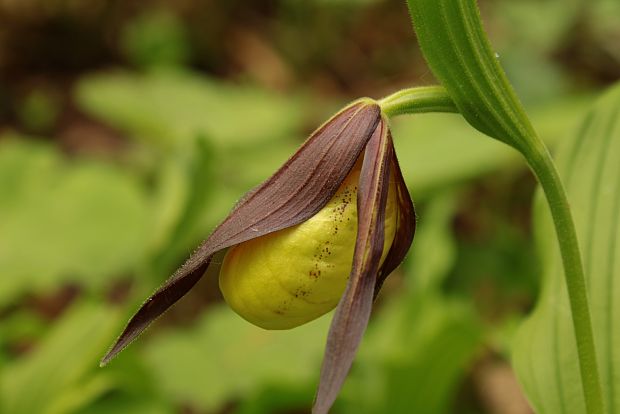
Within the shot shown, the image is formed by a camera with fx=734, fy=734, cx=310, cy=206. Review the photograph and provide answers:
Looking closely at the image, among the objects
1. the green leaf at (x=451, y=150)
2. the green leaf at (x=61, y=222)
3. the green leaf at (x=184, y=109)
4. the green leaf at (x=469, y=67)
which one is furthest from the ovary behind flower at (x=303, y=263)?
the green leaf at (x=184, y=109)

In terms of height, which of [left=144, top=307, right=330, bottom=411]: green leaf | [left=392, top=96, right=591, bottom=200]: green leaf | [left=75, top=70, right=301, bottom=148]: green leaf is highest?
[left=392, top=96, right=591, bottom=200]: green leaf

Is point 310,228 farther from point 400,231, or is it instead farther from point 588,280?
point 588,280

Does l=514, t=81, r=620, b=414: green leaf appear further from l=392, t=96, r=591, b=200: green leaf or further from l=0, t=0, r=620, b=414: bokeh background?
l=392, t=96, r=591, b=200: green leaf

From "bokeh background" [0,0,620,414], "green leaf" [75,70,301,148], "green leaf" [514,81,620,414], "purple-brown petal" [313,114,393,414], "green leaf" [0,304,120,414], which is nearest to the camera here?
"purple-brown petal" [313,114,393,414]

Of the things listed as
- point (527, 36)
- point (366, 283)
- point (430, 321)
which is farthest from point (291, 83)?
point (366, 283)

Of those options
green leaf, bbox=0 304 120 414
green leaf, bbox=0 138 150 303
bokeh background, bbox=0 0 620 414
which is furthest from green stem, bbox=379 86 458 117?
green leaf, bbox=0 138 150 303

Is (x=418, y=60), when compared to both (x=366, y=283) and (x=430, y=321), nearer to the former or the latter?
(x=430, y=321)

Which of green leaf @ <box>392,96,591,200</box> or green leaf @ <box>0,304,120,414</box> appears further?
green leaf @ <box>392,96,591,200</box>
